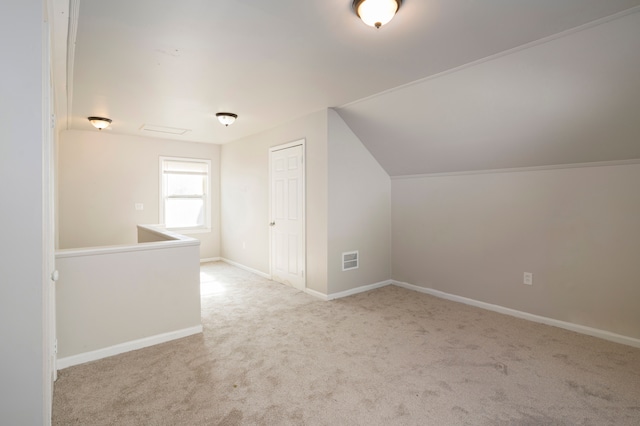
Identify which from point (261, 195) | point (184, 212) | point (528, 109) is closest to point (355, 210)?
point (261, 195)

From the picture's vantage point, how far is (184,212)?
6.33 m

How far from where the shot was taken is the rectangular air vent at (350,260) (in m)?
4.17

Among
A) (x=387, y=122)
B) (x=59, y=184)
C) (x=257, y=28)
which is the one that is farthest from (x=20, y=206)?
(x=59, y=184)

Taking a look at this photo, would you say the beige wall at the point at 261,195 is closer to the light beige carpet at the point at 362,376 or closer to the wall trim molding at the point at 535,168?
the light beige carpet at the point at 362,376

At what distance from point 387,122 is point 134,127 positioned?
3.99 metres

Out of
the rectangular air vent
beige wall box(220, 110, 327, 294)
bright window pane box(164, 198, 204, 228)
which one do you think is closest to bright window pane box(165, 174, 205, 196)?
bright window pane box(164, 198, 204, 228)

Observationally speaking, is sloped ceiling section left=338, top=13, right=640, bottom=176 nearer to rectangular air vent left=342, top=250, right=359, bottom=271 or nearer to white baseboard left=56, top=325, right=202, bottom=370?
rectangular air vent left=342, top=250, right=359, bottom=271

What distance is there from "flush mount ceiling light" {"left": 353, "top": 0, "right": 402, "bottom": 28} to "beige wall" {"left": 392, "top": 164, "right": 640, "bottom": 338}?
247cm

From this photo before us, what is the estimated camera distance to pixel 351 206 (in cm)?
423

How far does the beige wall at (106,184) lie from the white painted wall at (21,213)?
4.89 metres

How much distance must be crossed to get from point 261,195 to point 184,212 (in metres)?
2.05

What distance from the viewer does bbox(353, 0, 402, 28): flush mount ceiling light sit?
1.79 metres

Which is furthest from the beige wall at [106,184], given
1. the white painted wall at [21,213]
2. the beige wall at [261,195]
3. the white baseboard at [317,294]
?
the white painted wall at [21,213]

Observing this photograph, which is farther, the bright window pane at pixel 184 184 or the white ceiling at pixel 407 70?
the bright window pane at pixel 184 184
